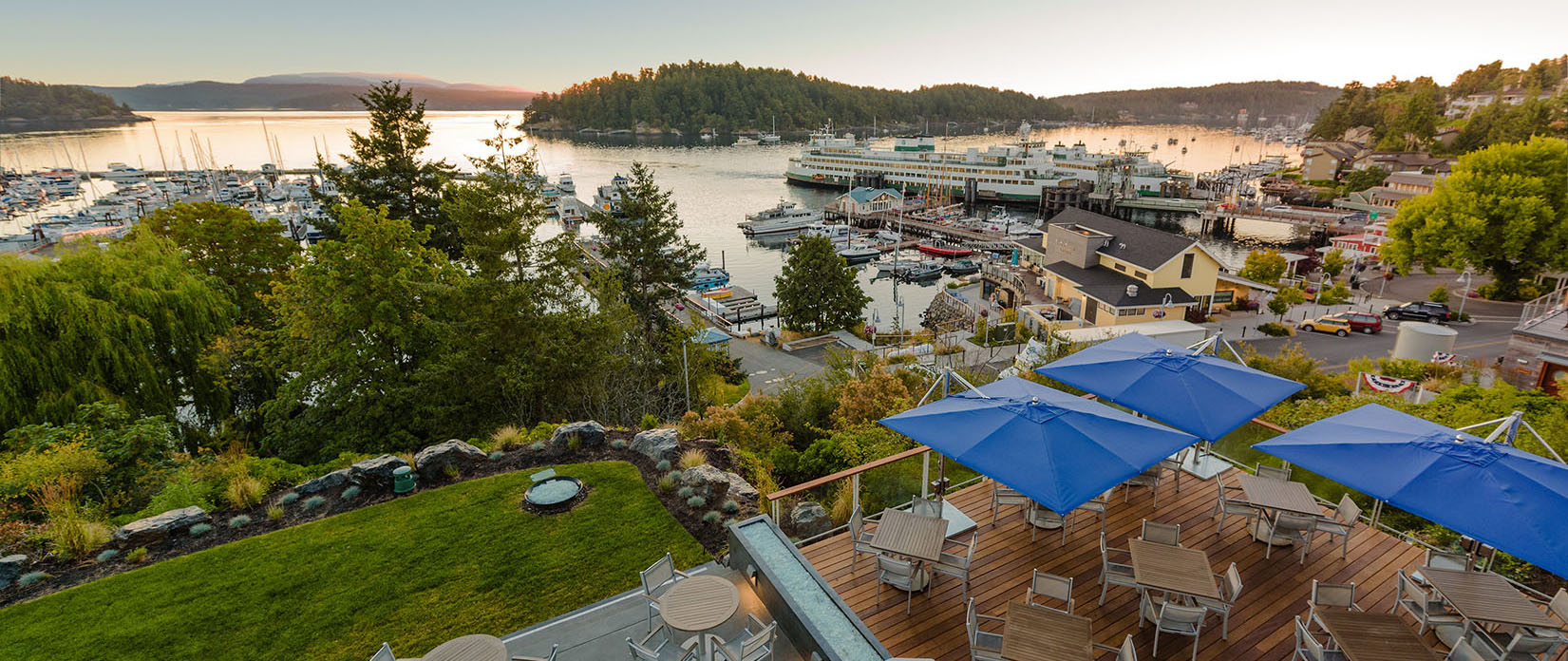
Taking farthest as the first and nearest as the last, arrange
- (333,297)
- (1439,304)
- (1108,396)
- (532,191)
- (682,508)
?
1. (1439,304)
2. (532,191)
3. (333,297)
4. (682,508)
5. (1108,396)

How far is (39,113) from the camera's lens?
168 m

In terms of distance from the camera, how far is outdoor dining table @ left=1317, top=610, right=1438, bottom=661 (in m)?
4.73

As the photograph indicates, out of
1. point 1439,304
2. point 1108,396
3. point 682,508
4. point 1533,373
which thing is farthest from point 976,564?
point 1439,304

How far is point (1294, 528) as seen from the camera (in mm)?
6512

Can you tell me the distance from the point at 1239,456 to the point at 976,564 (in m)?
6.12

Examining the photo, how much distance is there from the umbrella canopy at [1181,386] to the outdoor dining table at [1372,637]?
1773 millimetres

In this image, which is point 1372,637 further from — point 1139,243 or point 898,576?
point 1139,243

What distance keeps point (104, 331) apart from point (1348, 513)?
21917 mm

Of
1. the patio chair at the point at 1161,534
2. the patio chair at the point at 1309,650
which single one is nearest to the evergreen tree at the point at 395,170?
the patio chair at the point at 1161,534

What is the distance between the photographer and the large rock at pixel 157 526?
8531 millimetres

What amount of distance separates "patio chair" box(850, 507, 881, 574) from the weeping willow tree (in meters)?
16.6

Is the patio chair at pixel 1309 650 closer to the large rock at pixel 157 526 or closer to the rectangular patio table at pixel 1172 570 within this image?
the rectangular patio table at pixel 1172 570

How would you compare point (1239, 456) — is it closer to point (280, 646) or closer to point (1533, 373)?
point (280, 646)

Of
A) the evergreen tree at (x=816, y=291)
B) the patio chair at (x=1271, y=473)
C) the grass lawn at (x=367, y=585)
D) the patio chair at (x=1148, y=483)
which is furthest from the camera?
the evergreen tree at (x=816, y=291)
